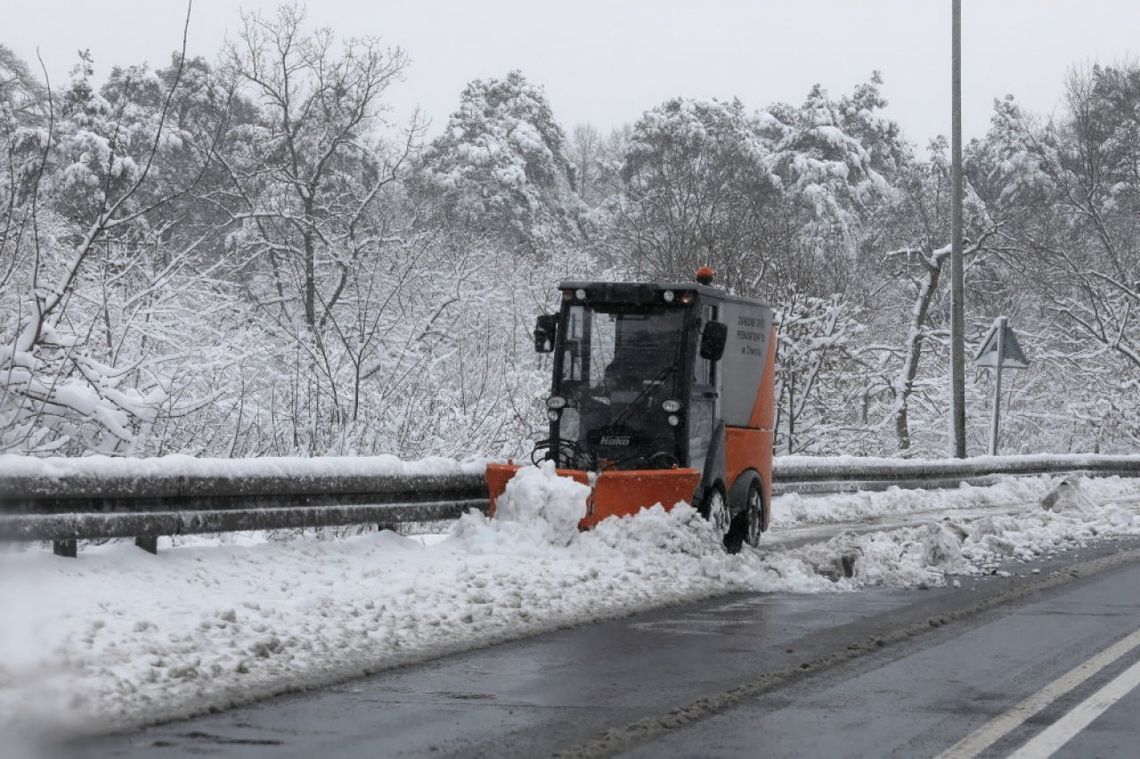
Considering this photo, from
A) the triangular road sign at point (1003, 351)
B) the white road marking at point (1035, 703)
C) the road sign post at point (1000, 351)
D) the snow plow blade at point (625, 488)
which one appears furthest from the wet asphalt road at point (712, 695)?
the triangular road sign at point (1003, 351)

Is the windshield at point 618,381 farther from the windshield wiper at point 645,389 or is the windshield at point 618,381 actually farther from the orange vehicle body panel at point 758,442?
the orange vehicle body panel at point 758,442

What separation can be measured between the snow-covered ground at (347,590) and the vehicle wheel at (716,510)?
2.59 ft

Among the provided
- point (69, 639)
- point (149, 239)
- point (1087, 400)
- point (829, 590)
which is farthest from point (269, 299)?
point (1087, 400)

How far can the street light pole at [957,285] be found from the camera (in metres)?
25.1

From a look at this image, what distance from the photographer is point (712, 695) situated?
676cm

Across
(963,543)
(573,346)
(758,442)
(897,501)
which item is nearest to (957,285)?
(897,501)

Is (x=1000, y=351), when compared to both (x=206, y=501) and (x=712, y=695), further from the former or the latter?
(x=712, y=695)

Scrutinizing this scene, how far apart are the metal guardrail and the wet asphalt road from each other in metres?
2.42

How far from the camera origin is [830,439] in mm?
32812

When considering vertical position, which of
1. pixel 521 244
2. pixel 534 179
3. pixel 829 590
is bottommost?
pixel 829 590

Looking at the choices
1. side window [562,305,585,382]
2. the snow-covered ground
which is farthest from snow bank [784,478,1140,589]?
side window [562,305,585,382]

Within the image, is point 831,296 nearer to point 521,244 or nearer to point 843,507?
point 843,507

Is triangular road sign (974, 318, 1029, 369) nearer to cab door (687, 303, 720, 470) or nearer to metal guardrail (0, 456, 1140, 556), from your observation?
cab door (687, 303, 720, 470)

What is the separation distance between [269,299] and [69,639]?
55.1ft
